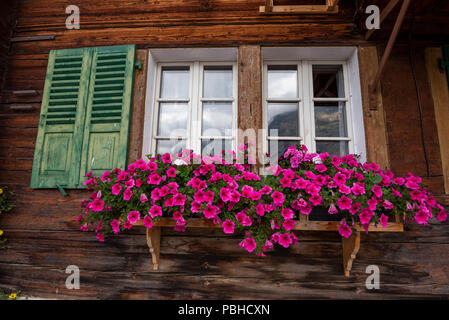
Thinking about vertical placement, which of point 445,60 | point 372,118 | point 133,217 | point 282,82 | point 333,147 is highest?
point 445,60

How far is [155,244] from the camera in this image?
6.81 feet

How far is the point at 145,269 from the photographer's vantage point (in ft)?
7.13

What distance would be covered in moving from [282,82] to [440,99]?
1347mm

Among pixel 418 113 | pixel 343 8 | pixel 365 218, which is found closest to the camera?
pixel 365 218

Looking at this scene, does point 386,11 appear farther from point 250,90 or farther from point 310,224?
point 310,224

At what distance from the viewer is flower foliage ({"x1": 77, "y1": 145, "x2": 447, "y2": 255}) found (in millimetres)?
1681

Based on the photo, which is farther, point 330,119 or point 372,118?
point 330,119

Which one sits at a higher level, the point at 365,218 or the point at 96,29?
the point at 96,29

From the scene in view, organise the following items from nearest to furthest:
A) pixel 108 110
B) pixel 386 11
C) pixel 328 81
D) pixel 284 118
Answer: pixel 386 11
pixel 108 110
pixel 284 118
pixel 328 81

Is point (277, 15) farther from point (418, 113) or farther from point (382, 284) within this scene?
point (382, 284)

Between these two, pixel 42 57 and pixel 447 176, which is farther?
pixel 42 57

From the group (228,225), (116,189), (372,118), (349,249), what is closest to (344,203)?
(349,249)

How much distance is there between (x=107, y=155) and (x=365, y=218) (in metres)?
2.02

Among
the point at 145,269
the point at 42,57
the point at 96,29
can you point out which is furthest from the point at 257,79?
the point at 42,57
